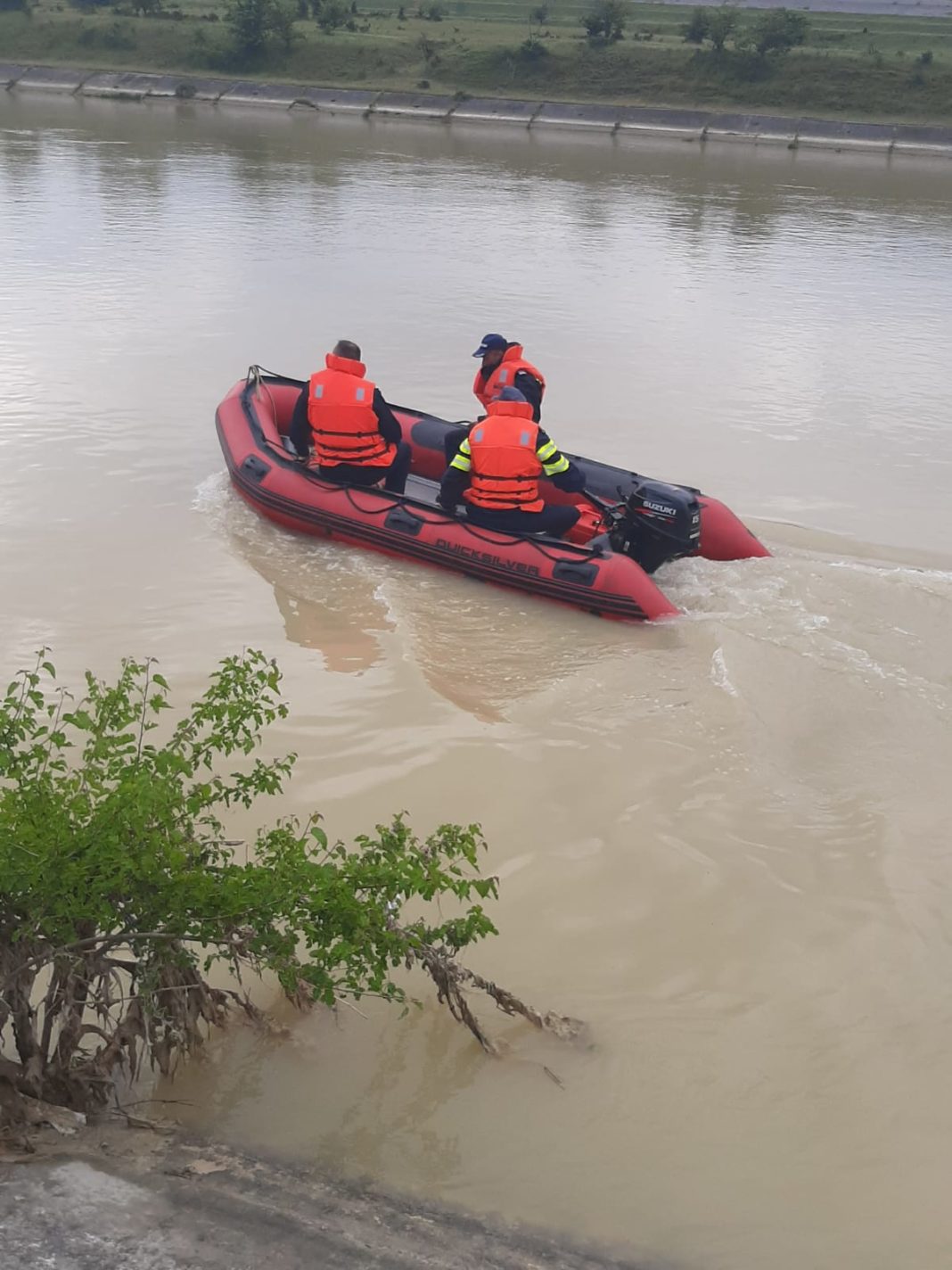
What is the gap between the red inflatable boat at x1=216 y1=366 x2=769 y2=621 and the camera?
20.1 ft

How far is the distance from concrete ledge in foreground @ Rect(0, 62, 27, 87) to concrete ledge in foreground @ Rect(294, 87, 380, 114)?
25.6ft

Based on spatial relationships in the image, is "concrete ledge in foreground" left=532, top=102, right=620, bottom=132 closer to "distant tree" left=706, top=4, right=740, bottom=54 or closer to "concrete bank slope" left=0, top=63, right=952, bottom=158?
"concrete bank slope" left=0, top=63, right=952, bottom=158

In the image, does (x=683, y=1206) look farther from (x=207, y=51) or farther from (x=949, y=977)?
(x=207, y=51)

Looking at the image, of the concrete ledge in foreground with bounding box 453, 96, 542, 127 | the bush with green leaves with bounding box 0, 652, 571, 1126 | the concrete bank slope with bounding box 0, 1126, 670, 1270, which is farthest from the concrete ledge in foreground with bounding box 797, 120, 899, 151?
the concrete bank slope with bounding box 0, 1126, 670, 1270

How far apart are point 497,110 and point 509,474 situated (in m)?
26.3

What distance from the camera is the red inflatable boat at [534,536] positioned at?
6117mm

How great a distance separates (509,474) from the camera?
252 inches

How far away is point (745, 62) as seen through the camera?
30.8 m

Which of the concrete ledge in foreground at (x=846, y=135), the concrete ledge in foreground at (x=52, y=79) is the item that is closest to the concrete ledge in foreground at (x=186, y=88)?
the concrete ledge in foreground at (x=52, y=79)

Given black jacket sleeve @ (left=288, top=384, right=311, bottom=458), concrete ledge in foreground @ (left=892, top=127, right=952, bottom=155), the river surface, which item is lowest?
the river surface

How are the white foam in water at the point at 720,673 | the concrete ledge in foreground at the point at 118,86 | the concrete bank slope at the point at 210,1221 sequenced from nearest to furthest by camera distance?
the concrete bank slope at the point at 210,1221, the white foam in water at the point at 720,673, the concrete ledge in foreground at the point at 118,86

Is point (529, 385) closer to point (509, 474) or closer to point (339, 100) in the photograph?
point (509, 474)

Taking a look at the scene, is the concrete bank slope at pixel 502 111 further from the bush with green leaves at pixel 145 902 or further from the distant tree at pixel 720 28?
the bush with green leaves at pixel 145 902

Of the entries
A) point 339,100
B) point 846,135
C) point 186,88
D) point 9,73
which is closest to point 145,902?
point 846,135
